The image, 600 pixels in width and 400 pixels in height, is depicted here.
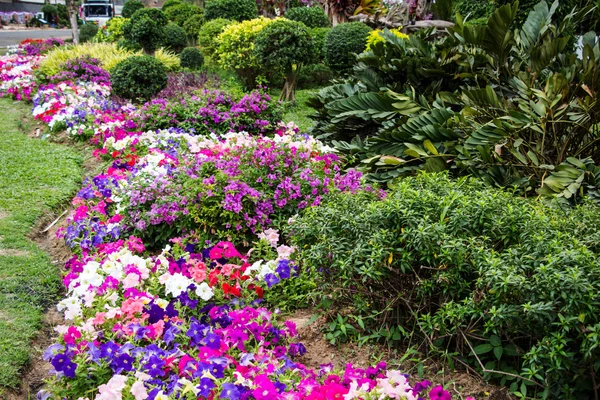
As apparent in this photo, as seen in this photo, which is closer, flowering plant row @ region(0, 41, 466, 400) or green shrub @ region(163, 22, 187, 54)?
flowering plant row @ region(0, 41, 466, 400)

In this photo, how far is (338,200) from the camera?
3.48 metres

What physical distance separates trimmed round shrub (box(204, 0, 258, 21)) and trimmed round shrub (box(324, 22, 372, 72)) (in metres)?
5.75

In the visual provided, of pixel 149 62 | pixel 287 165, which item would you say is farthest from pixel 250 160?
pixel 149 62

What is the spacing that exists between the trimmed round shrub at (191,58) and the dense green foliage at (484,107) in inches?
344

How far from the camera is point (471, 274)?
2.89m

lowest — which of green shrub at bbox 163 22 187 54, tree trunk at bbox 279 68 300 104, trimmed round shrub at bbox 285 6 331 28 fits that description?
tree trunk at bbox 279 68 300 104

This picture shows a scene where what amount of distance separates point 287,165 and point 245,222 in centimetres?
64

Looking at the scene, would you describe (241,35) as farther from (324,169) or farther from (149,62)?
(324,169)

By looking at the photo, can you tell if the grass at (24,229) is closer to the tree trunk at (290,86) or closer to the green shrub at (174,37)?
the tree trunk at (290,86)

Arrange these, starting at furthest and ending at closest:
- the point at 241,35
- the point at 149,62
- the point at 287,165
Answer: the point at 241,35 < the point at 149,62 < the point at 287,165

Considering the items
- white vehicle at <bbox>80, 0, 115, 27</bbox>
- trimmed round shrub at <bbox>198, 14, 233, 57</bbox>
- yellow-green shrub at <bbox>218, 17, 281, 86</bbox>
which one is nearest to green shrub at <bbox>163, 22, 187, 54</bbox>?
trimmed round shrub at <bbox>198, 14, 233, 57</bbox>

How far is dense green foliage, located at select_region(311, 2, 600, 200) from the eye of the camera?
4.24 m

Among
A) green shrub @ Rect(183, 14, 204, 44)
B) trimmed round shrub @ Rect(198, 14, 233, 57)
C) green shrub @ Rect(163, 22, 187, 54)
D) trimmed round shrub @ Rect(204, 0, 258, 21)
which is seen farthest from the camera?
green shrub @ Rect(183, 14, 204, 44)

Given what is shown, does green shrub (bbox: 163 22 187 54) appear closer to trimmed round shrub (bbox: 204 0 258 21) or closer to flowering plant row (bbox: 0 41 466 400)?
trimmed round shrub (bbox: 204 0 258 21)
